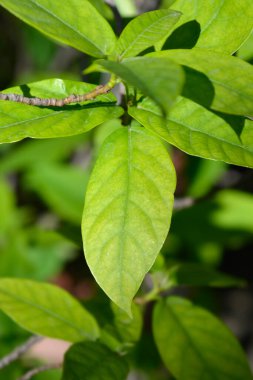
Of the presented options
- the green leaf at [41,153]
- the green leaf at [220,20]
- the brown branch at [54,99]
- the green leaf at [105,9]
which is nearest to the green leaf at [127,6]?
the green leaf at [105,9]

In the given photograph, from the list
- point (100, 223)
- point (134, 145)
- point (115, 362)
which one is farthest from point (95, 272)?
point (115, 362)

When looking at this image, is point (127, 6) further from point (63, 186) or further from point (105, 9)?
point (63, 186)

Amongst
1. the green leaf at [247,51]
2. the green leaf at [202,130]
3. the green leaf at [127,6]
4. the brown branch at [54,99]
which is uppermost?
the green leaf at [127,6]

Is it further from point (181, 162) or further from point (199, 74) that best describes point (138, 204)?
point (181, 162)

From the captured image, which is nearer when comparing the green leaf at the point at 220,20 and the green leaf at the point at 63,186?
the green leaf at the point at 220,20

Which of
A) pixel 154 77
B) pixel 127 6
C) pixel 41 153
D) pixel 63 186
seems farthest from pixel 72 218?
pixel 154 77

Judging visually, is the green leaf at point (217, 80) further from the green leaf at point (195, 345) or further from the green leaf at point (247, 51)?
the green leaf at point (195, 345)
